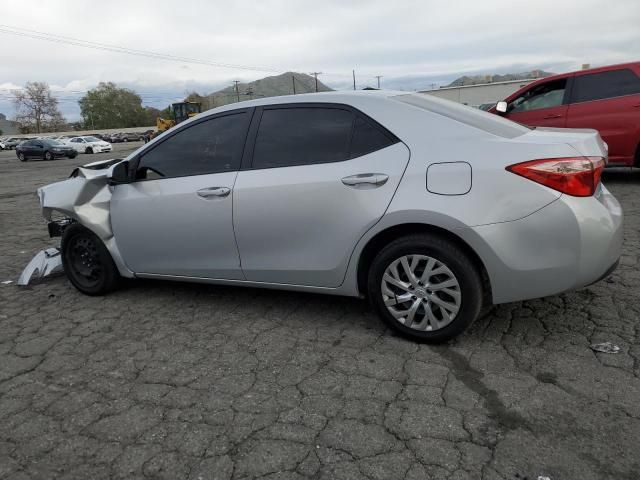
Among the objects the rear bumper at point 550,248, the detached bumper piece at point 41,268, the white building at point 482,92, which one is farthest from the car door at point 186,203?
the white building at point 482,92

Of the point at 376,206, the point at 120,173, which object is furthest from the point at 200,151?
the point at 376,206

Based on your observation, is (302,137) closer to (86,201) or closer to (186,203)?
(186,203)

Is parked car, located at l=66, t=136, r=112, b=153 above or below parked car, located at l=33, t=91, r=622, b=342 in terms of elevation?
above

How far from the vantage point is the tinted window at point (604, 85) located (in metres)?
7.18

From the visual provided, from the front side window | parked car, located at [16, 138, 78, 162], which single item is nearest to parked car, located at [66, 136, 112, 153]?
parked car, located at [16, 138, 78, 162]

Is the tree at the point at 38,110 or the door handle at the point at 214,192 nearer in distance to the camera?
the door handle at the point at 214,192

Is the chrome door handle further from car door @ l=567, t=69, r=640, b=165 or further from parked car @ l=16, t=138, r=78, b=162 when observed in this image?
→ parked car @ l=16, t=138, r=78, b=162

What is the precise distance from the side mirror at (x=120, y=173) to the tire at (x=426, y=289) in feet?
7.12

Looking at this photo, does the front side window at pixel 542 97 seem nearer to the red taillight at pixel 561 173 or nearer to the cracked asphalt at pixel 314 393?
the cracked asphalt at pixel 314 393

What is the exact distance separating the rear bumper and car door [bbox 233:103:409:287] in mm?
689

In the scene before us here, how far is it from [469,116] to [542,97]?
5.75 meters

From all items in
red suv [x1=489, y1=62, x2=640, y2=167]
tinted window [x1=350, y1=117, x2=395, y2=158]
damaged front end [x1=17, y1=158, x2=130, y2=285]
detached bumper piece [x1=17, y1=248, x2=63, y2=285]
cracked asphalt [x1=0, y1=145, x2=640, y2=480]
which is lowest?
cracked asphalt [x1=0, y1=145, x2=640, y2=480]

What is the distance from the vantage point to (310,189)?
124 inches

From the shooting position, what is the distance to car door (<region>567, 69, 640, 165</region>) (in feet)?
23.6
